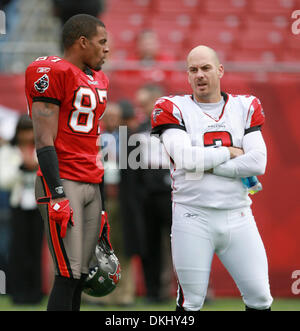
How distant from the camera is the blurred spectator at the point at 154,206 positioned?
6555 mm

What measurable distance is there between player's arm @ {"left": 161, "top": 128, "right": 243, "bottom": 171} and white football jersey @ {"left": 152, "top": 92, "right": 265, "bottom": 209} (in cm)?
7

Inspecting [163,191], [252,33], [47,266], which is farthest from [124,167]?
[252,33]

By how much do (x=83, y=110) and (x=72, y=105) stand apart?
7 centimetres

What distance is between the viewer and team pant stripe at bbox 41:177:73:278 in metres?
3.70

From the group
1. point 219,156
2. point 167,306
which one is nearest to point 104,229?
point 219,156

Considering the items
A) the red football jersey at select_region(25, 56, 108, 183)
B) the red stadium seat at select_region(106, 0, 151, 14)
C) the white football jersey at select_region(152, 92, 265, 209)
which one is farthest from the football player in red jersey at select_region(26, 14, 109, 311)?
the red stadium seat at select_region(106, 0, 151, 14)

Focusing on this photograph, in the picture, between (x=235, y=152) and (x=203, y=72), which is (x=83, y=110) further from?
(x=235, y=152)

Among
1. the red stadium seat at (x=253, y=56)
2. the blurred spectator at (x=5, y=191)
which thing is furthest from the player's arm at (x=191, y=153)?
the red stadium seat at (x=253, y=56)

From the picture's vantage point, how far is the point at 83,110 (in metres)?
3.85

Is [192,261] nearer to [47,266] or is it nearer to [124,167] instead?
[124,167]

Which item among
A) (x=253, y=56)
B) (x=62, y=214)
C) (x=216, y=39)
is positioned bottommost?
(x=62, y=214)

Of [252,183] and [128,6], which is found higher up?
[128,6]

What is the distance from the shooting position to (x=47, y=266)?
697 centimetres

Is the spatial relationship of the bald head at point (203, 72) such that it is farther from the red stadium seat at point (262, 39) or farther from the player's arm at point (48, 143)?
the red stadium seat at point (262, 39)
